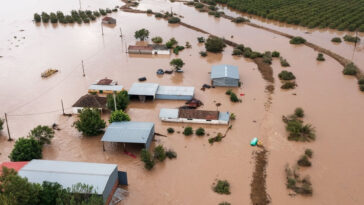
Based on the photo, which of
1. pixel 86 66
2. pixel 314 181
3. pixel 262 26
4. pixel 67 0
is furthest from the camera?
pixel 67 0

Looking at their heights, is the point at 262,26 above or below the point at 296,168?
above

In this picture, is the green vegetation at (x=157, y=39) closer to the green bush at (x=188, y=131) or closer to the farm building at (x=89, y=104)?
the farm building at (x=89, y=104)

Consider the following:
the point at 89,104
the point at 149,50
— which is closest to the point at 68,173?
the point at 89,104

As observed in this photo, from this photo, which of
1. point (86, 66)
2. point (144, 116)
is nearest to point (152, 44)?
point (86, 66)

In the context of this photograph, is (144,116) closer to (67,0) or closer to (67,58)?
(67,58)

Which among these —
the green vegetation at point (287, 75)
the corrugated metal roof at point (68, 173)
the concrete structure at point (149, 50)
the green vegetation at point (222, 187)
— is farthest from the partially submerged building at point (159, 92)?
the concrete structure at point (149, 50)

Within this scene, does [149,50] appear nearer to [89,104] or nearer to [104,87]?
[104,87]
